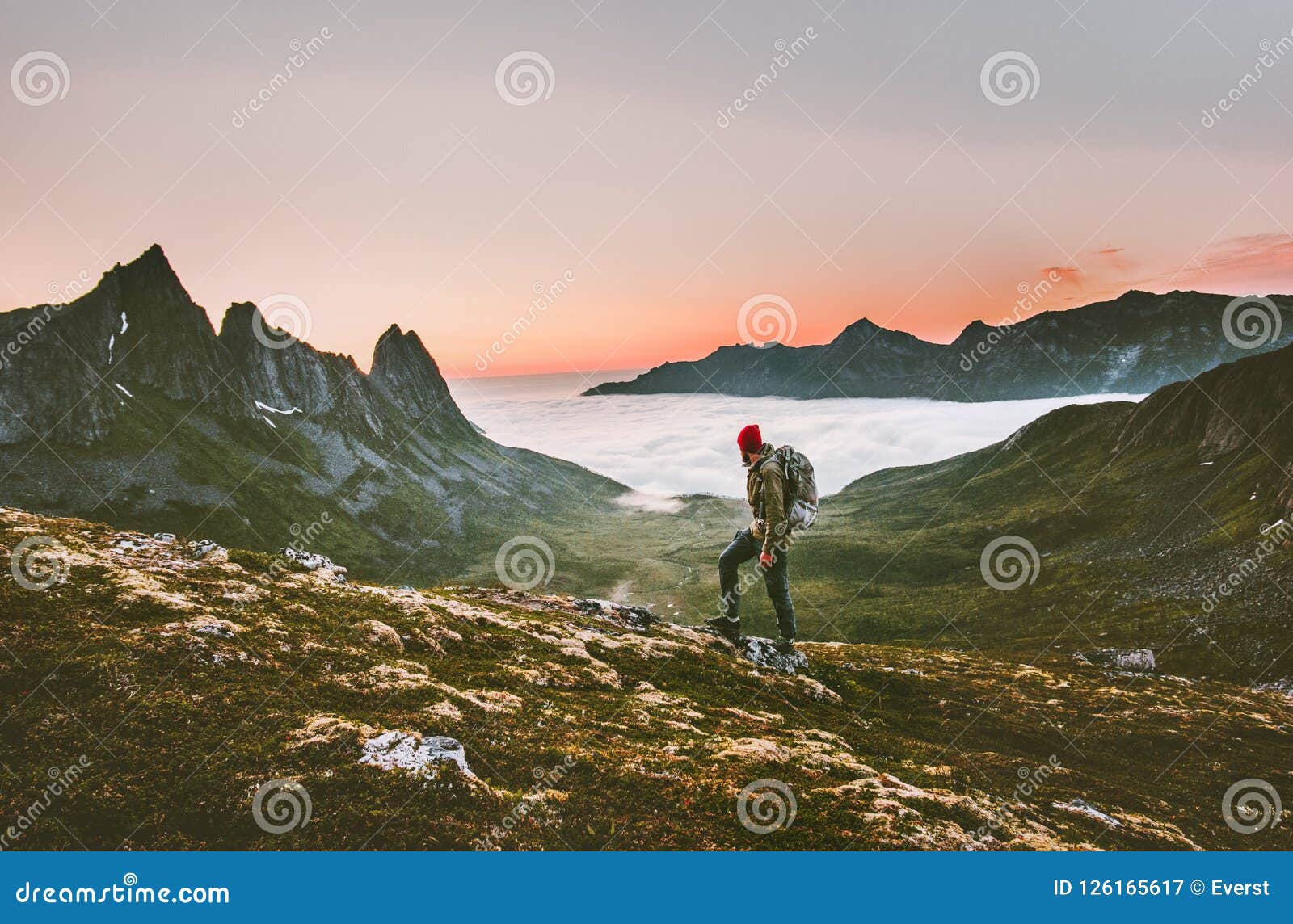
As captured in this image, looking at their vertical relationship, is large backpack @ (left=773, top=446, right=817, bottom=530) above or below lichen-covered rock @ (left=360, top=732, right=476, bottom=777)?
above

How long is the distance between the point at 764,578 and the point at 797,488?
3.23 meters

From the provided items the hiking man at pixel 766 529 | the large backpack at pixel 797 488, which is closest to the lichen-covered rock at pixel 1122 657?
the hiking man at pixel 766 529

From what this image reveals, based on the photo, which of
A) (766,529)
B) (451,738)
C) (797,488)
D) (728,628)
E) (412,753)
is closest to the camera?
(412,753)

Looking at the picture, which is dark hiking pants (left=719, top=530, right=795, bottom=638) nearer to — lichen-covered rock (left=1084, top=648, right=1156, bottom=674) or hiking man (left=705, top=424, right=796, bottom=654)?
hiking man (left=705, top=424, right=796, bottom=654)

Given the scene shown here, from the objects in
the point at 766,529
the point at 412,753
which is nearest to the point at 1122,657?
the point at 766,529

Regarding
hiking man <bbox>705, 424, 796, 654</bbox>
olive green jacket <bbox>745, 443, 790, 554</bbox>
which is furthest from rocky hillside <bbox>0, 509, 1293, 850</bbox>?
olive green jacket <bbox>745, 443, 790, 554</bbox>

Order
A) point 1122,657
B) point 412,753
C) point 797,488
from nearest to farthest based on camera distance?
1. point 412,753
2. point 797,488
3. point 1122,657

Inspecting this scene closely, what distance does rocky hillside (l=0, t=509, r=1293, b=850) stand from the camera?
10.2 meters

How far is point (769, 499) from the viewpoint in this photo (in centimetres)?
1939

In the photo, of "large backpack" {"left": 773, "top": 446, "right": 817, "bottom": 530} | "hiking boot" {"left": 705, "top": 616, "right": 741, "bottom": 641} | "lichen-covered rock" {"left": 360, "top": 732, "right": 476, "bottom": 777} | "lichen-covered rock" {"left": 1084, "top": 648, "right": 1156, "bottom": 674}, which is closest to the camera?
"lichen-covered rock" {"left": 360, "top": 732, "right": 476, "bottom": 777}

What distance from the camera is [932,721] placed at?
20.9 metres

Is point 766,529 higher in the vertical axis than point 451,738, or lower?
higher

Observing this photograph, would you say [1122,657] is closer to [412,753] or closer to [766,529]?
[766,529]
